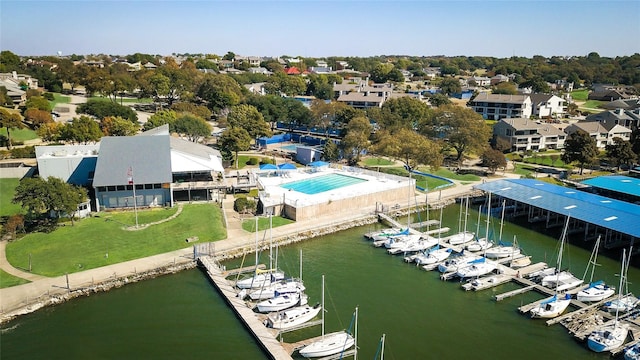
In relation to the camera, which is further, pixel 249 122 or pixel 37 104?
pixel 37 104

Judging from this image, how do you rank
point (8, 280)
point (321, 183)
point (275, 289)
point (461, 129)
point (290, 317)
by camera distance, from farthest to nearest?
1. point (461, 129)
2. point (321, 183)
3. point (8, 280)
4. point (275, 289)
5. point (290, 317)

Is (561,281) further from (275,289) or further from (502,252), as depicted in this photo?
(275,289)

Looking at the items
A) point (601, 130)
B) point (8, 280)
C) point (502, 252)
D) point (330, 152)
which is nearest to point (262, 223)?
point (8, 280)

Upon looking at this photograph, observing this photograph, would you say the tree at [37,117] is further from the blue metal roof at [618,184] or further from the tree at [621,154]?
the tree at [621,154]

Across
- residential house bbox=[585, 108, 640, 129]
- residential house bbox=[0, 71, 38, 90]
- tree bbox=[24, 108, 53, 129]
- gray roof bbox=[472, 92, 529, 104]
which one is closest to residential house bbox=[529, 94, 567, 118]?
gray roof bbox=[472, 92, 529, 104]

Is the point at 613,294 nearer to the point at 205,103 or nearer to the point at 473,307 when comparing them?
the point at 473,307

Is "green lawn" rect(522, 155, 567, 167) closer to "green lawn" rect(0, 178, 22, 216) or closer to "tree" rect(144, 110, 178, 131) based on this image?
"tree" rect(144, 110, 178, 131)
